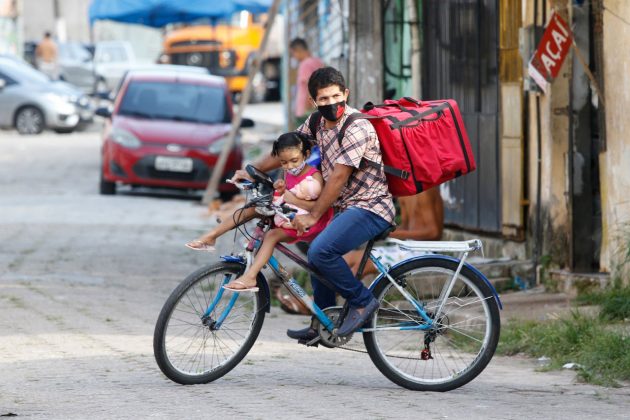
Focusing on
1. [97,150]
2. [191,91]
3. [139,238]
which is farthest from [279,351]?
[97,150]

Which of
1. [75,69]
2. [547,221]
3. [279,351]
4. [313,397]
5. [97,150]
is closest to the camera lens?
[313,397]

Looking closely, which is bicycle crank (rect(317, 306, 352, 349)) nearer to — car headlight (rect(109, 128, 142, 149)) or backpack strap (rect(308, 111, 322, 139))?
backpack strap (rect(308, 111, 322, 139))

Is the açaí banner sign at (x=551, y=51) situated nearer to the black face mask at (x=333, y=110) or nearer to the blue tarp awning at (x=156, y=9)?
the black face mask at (x=333, y=110)

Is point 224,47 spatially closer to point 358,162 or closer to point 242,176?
point 242,176

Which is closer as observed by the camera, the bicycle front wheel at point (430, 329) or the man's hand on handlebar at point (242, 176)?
the man's hand on handlebar at point (242, 176)

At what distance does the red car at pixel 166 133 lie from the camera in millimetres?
19422

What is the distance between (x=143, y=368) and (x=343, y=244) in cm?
145

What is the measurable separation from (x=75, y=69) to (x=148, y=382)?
34711 millimetres

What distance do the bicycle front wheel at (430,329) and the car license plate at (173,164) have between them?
12.4 meters

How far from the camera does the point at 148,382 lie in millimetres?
7184

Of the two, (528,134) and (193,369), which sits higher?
(528,134)

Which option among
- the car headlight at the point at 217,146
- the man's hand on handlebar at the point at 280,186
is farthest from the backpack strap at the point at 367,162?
the car headlight at the point at 217,146

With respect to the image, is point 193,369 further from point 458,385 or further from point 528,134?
point 528,134

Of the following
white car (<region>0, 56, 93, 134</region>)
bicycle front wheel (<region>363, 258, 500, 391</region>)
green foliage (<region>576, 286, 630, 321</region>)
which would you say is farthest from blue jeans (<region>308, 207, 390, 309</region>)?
white car (<region>0, 56, 93, 134</region>)
